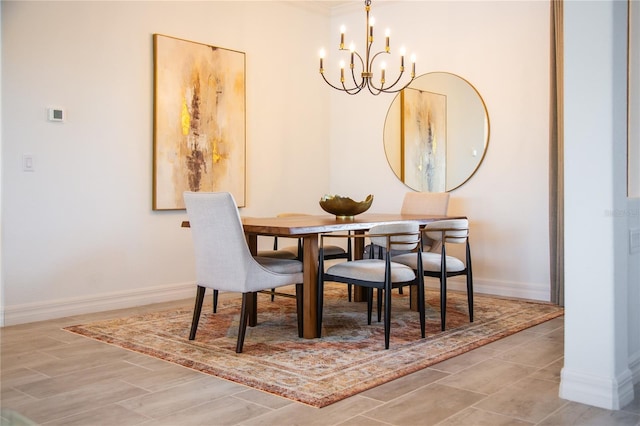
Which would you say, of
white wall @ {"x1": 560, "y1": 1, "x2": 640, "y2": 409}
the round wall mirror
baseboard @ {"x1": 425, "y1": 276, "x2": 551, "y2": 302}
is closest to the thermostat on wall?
the round wall mirror

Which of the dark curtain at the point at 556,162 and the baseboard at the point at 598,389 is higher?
the dark curtain at the point at 556,162

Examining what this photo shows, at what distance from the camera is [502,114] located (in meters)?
5.35

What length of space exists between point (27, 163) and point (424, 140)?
3.42 m

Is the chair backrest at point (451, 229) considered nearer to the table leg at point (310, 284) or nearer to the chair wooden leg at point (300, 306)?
the table leg at point (310, 284)

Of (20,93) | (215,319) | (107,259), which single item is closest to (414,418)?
(215,319)

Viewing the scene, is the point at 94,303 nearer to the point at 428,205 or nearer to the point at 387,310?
the point at 387,310

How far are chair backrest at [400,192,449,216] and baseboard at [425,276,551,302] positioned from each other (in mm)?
874

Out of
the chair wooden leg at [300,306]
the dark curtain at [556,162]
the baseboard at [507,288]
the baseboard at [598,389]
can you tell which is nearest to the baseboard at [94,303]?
the chair wooden leg at [300,306]

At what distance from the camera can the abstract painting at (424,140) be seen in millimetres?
5727

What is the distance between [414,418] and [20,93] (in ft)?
11.1

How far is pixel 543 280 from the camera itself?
5148 millimetres

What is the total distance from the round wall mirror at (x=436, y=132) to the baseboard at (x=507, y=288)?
2.89 feet

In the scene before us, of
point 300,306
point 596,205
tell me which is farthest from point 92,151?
point 596,205

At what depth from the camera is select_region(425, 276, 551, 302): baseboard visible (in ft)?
16.9
